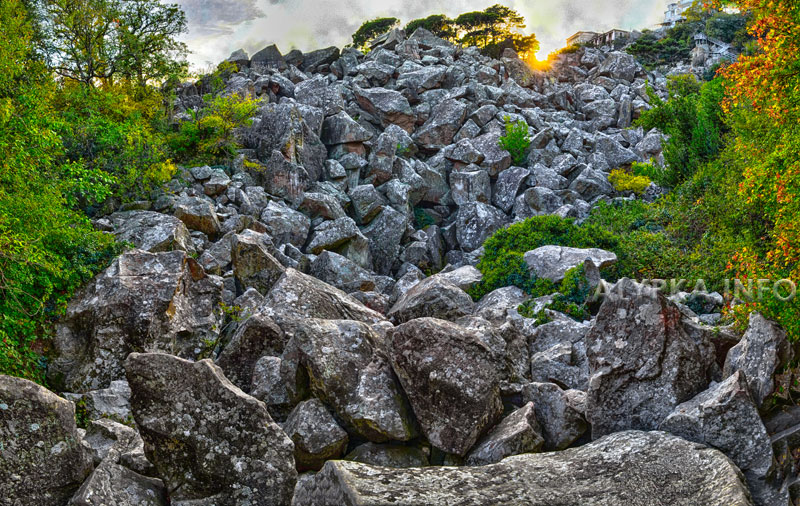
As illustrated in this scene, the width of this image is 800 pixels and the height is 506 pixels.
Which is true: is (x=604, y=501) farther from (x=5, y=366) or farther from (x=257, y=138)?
(x=257, y=138)

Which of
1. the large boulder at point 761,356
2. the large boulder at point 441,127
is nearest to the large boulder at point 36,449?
the large boulder at point 761,356

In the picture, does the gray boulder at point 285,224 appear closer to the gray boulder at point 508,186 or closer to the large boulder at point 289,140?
the large boulder at point 289,140

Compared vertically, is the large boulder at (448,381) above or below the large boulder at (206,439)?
above

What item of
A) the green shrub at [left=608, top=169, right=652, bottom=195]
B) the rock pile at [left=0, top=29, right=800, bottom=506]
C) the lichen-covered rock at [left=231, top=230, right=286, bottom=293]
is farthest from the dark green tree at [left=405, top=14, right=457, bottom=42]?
the lichen-covered rock at [left=231, top=230, right=286, bottom=293]

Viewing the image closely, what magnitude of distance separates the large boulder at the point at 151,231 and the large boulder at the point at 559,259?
933 cm

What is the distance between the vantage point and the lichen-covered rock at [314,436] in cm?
823

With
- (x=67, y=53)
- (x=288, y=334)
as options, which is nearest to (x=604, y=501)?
(x=288, y=334)

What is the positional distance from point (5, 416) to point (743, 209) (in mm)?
16418

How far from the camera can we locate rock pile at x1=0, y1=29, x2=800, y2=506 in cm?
657

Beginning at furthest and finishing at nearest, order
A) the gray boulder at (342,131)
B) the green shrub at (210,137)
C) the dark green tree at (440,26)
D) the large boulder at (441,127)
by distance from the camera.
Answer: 1. the dark green tree at (440,26)
2. the large boulder at (441,127)
3. the gray boulder at (342,131)
4. the green shrub at (210,137)

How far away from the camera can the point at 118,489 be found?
21.8 feet

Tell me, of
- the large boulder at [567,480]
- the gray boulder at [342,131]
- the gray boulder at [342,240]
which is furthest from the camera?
the gray boulder at [342,131]

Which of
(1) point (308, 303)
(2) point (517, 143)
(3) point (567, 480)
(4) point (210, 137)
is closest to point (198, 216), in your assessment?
(1) point (308, 303)

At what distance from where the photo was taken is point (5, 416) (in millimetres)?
6422
